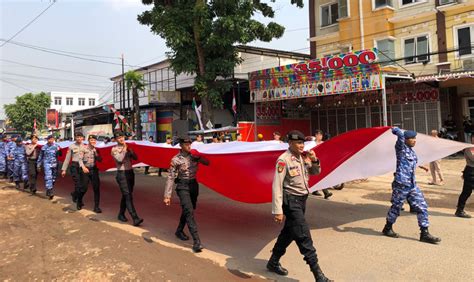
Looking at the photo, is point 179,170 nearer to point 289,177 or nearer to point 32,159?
point 289,177

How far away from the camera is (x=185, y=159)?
6.02 metres

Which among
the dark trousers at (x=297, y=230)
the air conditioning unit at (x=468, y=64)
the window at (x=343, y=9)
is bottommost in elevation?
the dark trousers at (x=297, y=230)

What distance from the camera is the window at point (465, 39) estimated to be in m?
17.2

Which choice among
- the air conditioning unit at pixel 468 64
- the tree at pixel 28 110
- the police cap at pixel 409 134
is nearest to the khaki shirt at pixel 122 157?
the police cap at pixel 409 134

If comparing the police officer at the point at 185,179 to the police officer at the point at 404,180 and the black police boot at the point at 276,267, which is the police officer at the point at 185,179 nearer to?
the black police boot at the point at 276,267

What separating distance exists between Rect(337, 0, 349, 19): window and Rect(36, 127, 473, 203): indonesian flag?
16.3 meters

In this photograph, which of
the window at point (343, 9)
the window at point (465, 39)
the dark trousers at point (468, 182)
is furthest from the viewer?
the window at point (343, 9)

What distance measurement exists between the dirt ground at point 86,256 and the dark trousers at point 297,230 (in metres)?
0.76

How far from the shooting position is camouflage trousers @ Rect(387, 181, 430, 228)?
5.50 m

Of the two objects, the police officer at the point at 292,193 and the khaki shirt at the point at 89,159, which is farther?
the khaki shirt at the point at 89,159

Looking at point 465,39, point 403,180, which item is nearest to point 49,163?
point 403,180

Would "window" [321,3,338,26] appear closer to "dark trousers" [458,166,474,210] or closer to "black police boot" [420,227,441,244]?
"dark trousers" [458,166,474,210]

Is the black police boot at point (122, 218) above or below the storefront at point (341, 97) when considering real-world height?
below

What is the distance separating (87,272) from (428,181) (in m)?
10.4
